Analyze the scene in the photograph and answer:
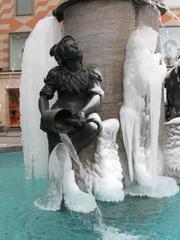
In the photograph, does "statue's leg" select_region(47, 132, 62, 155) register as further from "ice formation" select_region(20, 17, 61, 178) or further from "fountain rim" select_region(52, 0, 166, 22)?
"fountain rim" select_region(52, 0, 166, 22)

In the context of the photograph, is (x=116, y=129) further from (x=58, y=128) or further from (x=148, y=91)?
(x=58, y=128)

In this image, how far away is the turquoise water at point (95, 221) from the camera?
347cm

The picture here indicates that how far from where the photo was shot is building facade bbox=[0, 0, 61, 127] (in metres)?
28.9

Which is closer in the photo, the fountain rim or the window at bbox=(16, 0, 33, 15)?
the fountain rim

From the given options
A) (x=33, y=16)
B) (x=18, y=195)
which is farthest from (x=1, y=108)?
(x=18, y=195)

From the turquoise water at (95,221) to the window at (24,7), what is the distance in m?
25.4

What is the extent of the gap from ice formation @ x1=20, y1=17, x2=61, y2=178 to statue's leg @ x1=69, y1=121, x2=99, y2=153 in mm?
780

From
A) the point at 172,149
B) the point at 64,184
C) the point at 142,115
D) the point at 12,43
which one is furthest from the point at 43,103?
the point at 12,43

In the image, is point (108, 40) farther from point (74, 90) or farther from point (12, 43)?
point (12, 43)

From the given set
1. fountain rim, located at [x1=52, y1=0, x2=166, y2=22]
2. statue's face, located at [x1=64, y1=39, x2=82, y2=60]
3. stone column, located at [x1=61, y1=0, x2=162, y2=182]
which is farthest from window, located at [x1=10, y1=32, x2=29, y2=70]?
statue's face, located at [x1=64, y1=39, x2=82, y2=60]

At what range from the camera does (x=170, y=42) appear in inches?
933

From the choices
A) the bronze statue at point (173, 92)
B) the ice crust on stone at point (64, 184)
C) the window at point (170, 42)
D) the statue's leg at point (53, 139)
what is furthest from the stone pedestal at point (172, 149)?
the window at point (170, 42)

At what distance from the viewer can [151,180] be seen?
4.58 m

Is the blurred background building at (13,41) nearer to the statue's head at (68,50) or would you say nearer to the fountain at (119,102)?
the fountain at (119,102)
